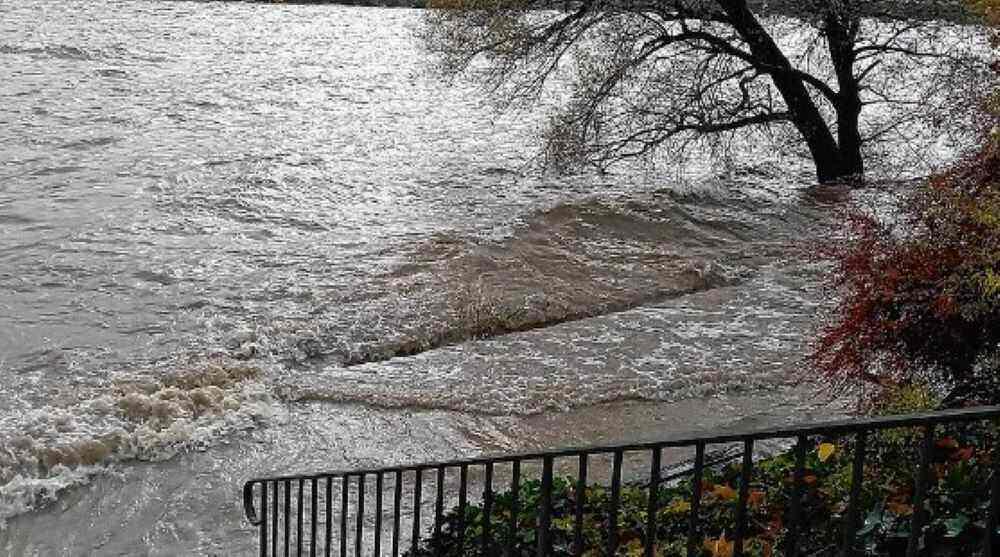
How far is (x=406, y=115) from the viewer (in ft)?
93.3

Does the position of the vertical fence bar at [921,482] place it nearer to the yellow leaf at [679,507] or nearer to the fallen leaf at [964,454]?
the fallen leaf at [964,454]

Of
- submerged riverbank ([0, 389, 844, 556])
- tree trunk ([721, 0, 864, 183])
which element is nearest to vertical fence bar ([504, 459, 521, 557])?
submerged riverbank ([0, 389, 844, 556])

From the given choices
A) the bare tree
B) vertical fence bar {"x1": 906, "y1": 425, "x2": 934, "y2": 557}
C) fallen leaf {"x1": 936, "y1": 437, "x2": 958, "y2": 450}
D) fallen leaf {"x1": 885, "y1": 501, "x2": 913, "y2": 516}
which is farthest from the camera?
the bare tree

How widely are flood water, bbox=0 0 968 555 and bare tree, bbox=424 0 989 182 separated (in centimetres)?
136

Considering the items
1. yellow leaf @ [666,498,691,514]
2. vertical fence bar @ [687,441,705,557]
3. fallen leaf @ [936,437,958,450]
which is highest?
vertical fence bar @ [687,441,705,557]

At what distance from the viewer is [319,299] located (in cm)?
1351

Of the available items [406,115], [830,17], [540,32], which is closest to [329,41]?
[406,115]

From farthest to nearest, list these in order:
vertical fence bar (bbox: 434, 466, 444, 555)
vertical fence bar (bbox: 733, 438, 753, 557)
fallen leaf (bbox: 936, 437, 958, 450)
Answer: fallen leaf (bbox: 936, 437, 958, 450), vertical fence bar (bbox: 434, 466, 444, 555), vertical fence bar (bbox: 733, 438, 753, 557)

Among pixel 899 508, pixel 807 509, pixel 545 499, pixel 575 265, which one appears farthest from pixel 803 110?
pixel 545 499

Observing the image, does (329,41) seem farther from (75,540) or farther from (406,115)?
(75,540)

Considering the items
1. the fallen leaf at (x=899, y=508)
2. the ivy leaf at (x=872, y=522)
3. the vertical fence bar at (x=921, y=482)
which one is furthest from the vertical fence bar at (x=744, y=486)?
the fallen leaf at (x=899, y=508)

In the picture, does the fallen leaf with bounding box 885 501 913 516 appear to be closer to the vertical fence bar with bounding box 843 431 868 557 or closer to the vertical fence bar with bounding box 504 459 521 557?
the vertical fence bar with bounding box 843 431 868 557

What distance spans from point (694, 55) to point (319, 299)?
945 centimetres

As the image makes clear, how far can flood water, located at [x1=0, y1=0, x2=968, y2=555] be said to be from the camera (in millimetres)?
9219
